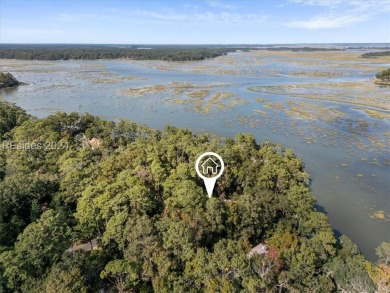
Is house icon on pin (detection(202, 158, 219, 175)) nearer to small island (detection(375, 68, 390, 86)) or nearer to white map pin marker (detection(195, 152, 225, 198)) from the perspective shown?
white map pin marker (detection(195, 152, 225, 198))

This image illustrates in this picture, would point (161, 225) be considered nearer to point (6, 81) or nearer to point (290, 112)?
point (290, 112)

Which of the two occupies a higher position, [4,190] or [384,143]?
[4,190]

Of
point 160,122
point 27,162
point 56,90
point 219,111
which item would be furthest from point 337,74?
point 27,162

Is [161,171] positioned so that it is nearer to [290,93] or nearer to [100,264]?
[100,264]

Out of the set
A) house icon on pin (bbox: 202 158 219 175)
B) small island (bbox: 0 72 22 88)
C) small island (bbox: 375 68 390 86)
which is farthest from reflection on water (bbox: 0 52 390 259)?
house icon on pin (bbox: 202 158 219 175)

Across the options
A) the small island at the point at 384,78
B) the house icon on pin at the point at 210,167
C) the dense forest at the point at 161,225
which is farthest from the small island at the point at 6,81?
the small island at the point at 384,78

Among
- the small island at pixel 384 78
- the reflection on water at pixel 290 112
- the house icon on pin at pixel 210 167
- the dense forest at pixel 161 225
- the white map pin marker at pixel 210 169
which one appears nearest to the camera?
the dense forest at pixel 161 225

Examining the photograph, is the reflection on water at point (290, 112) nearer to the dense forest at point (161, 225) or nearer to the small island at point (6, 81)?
the small island at point (6, 81)
